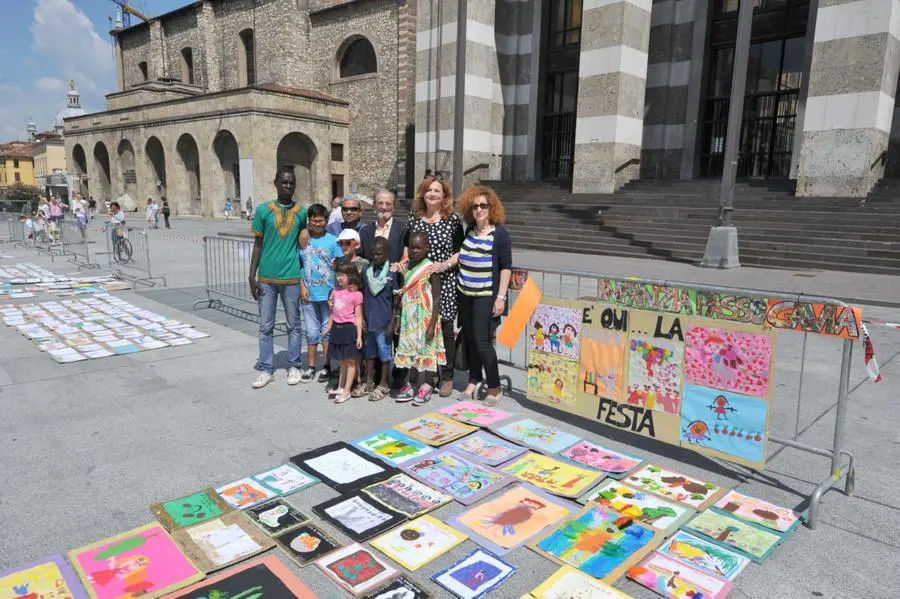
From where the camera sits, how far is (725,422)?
394 centimetres

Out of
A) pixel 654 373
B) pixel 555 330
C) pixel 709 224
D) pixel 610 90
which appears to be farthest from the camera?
pixel 610 90

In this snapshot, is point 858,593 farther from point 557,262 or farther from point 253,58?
point 253,58

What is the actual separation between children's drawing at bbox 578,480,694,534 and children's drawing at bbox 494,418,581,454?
64 centimetres

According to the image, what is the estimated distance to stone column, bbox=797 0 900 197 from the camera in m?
14.9

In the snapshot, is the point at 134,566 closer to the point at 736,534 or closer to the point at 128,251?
the point at 736,534

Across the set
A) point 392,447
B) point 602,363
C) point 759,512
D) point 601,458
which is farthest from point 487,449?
point 759,512

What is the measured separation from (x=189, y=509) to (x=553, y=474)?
7.71 ft

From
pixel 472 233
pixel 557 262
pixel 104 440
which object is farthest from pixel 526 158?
pixel 104 440

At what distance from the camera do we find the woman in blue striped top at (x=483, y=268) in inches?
201

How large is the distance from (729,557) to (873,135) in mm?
16677

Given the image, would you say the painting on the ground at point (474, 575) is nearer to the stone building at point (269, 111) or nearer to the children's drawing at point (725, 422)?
the children's drawing at point (725, 422)

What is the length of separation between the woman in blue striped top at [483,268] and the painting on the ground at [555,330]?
0.35m

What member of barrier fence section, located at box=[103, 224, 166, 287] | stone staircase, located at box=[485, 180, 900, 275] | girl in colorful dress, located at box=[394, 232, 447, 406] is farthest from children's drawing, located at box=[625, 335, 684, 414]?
stone staircase, located at box=[485, 180, 900, 275]

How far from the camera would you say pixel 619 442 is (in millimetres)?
4570
